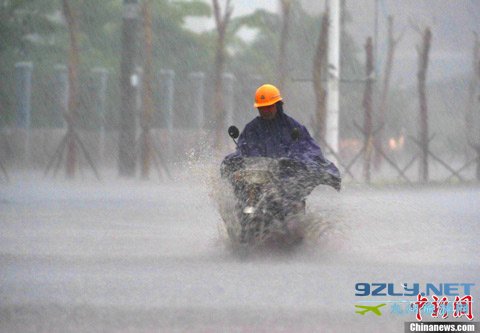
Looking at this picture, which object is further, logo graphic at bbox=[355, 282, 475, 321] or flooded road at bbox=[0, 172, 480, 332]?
logo graphic at bbox=[355, 282, 475, 321]

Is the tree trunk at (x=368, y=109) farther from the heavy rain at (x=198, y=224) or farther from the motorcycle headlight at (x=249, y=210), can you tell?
the motorcycle headlight at (x=249, y=210)

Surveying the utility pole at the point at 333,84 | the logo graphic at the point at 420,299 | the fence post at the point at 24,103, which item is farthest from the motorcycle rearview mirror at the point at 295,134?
the fence post at the point at 24,103

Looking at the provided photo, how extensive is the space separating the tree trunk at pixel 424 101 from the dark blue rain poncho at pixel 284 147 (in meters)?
22.1

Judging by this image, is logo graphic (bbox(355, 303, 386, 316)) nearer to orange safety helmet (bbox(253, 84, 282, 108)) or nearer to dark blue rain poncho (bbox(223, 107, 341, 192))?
dark blue rain poncho (bbox(223, 107, 341, 192))

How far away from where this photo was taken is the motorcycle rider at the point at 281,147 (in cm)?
1302

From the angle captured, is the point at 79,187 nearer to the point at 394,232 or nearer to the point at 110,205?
the point at 110,205

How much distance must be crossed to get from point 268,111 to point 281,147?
14.4 inches

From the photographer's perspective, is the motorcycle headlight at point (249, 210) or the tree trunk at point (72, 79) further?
the tree trunk at point (72, 79)

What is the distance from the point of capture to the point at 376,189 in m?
30.7

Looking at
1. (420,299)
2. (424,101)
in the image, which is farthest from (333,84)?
(420,299)

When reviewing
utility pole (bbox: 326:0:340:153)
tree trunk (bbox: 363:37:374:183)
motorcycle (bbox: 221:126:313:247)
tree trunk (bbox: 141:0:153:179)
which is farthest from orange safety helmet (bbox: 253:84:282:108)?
tree trunk (bbox: 141:0:153:179)

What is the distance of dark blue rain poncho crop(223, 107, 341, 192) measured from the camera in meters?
13.0

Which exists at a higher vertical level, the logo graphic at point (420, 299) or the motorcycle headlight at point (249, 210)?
the motorcycle headlight at point (249, 210)

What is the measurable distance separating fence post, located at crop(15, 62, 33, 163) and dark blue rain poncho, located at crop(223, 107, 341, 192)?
26.0 metres
